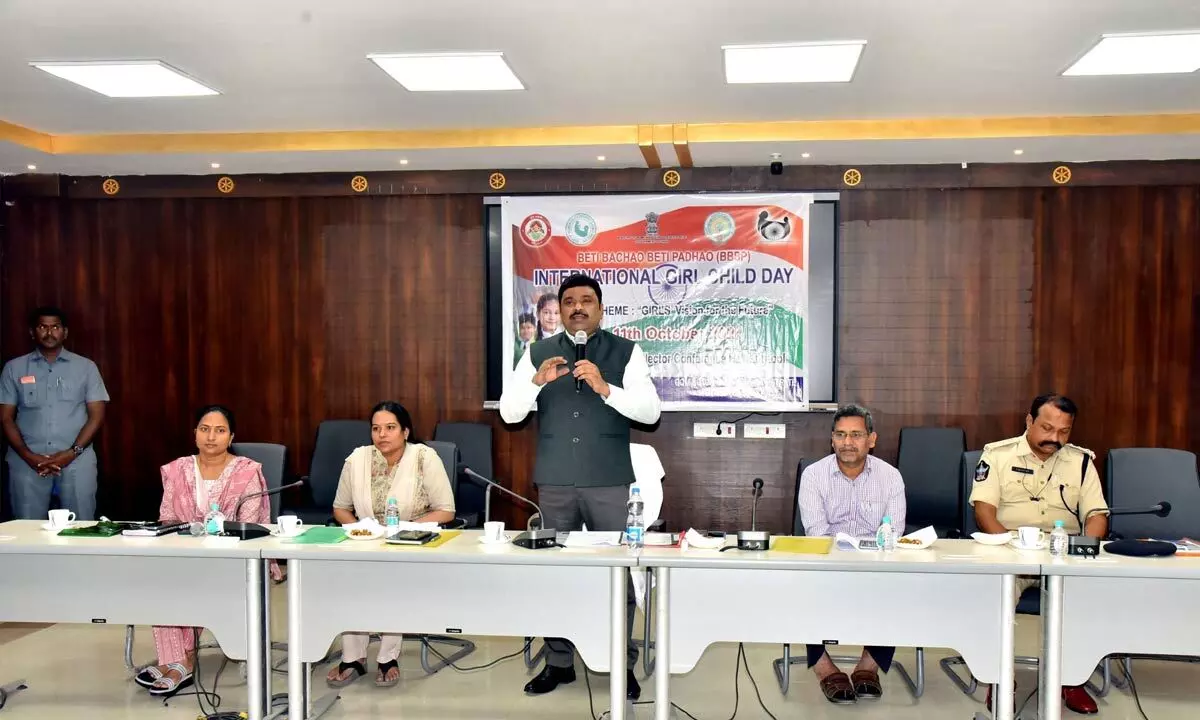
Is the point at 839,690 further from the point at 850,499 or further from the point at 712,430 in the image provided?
the point at 712,430

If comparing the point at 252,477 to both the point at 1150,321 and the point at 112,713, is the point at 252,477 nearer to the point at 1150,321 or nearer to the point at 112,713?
the point at 112,713

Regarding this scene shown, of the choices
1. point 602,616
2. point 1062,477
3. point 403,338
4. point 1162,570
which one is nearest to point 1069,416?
point 1062,477

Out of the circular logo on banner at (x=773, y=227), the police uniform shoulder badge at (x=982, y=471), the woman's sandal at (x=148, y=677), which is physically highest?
the circular logo on banner at (x=773, y=227)

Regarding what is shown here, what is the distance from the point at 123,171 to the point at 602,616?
4.61m

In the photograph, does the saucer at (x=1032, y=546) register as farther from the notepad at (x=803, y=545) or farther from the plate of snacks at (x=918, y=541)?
the notepad at (x=803, y=545)

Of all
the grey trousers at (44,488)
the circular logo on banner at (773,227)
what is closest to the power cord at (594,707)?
the circular logo on banner at (773,227)

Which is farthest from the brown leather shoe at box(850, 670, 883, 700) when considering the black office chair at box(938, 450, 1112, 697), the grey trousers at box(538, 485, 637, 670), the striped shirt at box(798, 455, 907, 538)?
the grey trousers at box(538, 485, 637, 670)

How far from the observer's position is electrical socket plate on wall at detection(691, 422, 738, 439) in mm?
5904

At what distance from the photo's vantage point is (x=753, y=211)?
5816 millimetres

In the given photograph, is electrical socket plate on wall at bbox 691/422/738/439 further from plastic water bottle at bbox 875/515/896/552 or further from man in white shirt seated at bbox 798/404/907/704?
plastic water bottle at bbox 875/515/896/552

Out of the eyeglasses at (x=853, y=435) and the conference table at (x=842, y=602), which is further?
the eyeglasses at (x=853, y=435)

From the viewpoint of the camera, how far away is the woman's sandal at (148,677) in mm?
3932

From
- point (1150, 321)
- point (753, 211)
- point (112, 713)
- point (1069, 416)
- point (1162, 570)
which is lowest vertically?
point (112, 713)

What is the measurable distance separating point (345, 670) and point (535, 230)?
290 cm
